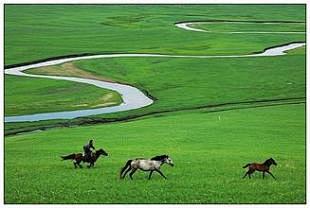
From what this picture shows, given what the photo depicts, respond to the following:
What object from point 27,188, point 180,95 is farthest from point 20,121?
point 27,188

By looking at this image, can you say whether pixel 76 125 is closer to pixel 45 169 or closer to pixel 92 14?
pixel 45 169

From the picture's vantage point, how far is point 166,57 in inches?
3182

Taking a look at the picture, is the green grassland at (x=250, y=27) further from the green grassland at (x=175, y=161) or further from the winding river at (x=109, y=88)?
the green grassland at (x=175, y=161)

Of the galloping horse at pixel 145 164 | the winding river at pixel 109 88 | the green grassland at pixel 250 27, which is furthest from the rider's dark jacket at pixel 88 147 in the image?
the green grassland at pixel 250 27

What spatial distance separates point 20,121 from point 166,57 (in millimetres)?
39575

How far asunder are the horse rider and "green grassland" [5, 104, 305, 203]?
0.54 metres

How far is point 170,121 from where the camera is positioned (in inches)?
Answer: 1567

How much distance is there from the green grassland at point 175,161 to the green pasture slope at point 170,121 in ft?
0.16

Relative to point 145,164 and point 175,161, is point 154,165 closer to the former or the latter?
point 145,164

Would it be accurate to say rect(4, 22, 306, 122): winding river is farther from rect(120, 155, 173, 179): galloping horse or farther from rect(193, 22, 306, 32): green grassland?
rect(120, 155, 173, 179): galloping horse

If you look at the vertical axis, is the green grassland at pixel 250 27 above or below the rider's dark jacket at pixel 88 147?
above

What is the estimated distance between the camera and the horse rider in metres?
21.8

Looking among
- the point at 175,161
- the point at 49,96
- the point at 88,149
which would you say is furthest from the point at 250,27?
the point at 88,149

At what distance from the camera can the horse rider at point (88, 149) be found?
21828 mm
